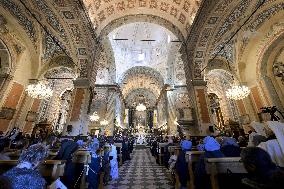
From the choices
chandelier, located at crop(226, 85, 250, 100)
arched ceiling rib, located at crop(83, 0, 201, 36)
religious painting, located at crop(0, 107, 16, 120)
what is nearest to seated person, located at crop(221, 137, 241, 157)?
chandelier, located at crop(226, 85, 250, 100)

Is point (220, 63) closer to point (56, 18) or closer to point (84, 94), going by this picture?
point (84, 94)

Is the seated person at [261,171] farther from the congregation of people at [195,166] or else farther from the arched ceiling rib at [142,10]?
the arched ceiling rib at [142,10]

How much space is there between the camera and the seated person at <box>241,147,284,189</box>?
1204 millimetres

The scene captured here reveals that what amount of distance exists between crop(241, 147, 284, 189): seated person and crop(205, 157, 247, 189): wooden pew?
106 centimetres

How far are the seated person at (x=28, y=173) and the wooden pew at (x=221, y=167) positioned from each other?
2.16 meters

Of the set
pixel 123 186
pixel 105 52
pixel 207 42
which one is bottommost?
pixel 123 186

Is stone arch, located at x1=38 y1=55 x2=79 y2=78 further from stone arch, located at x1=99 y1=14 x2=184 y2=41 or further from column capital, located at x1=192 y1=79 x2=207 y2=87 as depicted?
column capital, located at x1=192 y1=79 x2=207 y2=87

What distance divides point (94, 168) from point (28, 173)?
2.34 meters

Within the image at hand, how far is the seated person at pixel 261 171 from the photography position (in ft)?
3.95

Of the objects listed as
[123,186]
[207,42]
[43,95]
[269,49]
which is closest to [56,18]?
[43,95]

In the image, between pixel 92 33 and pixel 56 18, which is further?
pixel 92 33

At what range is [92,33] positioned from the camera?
1011 centimetres

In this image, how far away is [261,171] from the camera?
136 centimetres

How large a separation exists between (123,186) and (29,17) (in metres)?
10.4
